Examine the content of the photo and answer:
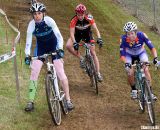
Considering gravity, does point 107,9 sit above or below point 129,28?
below

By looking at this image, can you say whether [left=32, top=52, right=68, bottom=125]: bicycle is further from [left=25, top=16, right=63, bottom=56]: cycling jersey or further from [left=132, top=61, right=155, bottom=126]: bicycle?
[left=132, top=61, right=155, bottom=126]: bicycle

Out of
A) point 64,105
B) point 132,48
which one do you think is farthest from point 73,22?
point 64,105

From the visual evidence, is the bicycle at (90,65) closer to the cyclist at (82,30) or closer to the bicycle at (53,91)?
the cyclist at (82,30)

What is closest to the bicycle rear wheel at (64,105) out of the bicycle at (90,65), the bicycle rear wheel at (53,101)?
the bicycle rear wheel at (53,101)

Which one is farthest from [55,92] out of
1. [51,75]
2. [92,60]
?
[92,60]

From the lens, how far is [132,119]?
988 cm

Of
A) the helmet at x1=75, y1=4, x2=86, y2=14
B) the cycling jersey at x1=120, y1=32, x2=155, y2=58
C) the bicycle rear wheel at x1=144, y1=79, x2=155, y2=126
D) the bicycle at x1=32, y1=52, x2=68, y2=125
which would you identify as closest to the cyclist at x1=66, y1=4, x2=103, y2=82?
the helmet at x1=75, y1=4, x2=86, y2=14

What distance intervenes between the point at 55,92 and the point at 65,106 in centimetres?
68

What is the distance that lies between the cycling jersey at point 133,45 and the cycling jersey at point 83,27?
210cm

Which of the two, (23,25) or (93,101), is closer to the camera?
(93,101)

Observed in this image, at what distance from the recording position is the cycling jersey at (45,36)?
9.45 m

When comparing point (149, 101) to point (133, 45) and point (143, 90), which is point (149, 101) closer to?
point (143, 90)

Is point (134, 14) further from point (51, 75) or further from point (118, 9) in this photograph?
point (51, 75)

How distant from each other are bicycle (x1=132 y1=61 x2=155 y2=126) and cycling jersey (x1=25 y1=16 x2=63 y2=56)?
1746 mm
